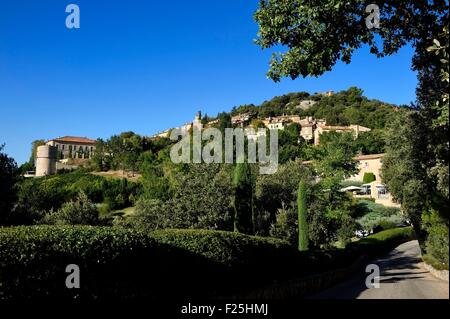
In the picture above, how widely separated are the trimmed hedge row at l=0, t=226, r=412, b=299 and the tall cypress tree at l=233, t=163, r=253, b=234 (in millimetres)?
12027

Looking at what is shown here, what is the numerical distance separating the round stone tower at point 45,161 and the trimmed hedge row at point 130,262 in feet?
336

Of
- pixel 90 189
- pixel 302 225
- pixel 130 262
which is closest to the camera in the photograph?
pixel 130 262

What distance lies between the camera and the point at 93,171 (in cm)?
10188

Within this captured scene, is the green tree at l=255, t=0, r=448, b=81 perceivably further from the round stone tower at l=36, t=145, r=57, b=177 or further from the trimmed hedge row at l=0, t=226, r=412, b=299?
the round stone tower at l=36, t=145, r=57, b=177

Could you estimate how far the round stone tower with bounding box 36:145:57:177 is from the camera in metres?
105

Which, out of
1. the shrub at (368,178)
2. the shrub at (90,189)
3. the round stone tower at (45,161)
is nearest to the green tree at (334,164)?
the shrub at (368,178)

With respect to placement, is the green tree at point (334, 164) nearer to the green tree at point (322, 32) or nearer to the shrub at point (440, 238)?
the green tree at point (322, 32)

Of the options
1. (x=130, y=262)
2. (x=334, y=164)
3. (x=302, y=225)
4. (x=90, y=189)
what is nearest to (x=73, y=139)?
(x=90, y=189)

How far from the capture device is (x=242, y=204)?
26031 mm

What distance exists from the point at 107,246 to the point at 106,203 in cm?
6338

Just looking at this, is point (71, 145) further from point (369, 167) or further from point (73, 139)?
point (369, 167)

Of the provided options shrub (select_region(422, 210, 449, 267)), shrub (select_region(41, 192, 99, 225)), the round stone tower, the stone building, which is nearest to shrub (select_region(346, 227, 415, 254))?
shrub (select_region(41, 192, 99, 225))

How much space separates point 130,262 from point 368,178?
74.3 m

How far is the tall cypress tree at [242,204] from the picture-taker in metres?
25.8
